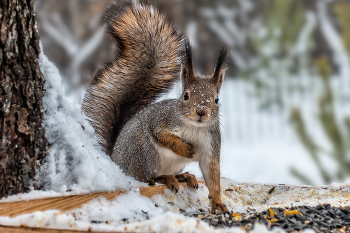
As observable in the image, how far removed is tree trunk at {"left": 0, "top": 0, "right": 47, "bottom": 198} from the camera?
2.59 ft

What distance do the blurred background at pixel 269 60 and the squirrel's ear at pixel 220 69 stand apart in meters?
1.51

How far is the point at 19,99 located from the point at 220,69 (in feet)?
2.22

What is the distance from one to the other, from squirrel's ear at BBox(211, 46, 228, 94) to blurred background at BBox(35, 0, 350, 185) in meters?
1.51

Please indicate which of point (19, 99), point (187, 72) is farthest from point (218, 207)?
point (19, 99)

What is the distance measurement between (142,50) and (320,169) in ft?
6.81

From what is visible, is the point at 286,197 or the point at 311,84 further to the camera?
the point at 311,84

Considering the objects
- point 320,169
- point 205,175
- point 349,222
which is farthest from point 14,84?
point 320,169

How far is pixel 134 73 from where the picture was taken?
140 centimetres

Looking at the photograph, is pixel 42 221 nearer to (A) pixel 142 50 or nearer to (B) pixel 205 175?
(B) pixel 205 175

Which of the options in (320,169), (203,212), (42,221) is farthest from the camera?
(320,169)

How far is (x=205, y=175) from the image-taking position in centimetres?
126

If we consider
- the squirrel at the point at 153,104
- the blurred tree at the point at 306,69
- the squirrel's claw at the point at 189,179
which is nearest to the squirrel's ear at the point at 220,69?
the squirrel at the point at 153,104

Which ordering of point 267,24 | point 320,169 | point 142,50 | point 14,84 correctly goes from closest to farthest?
point 14,84 → point 142,50 → point 320,169 → point 267,24

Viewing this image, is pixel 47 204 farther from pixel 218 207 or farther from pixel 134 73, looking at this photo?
pixel 134 73
